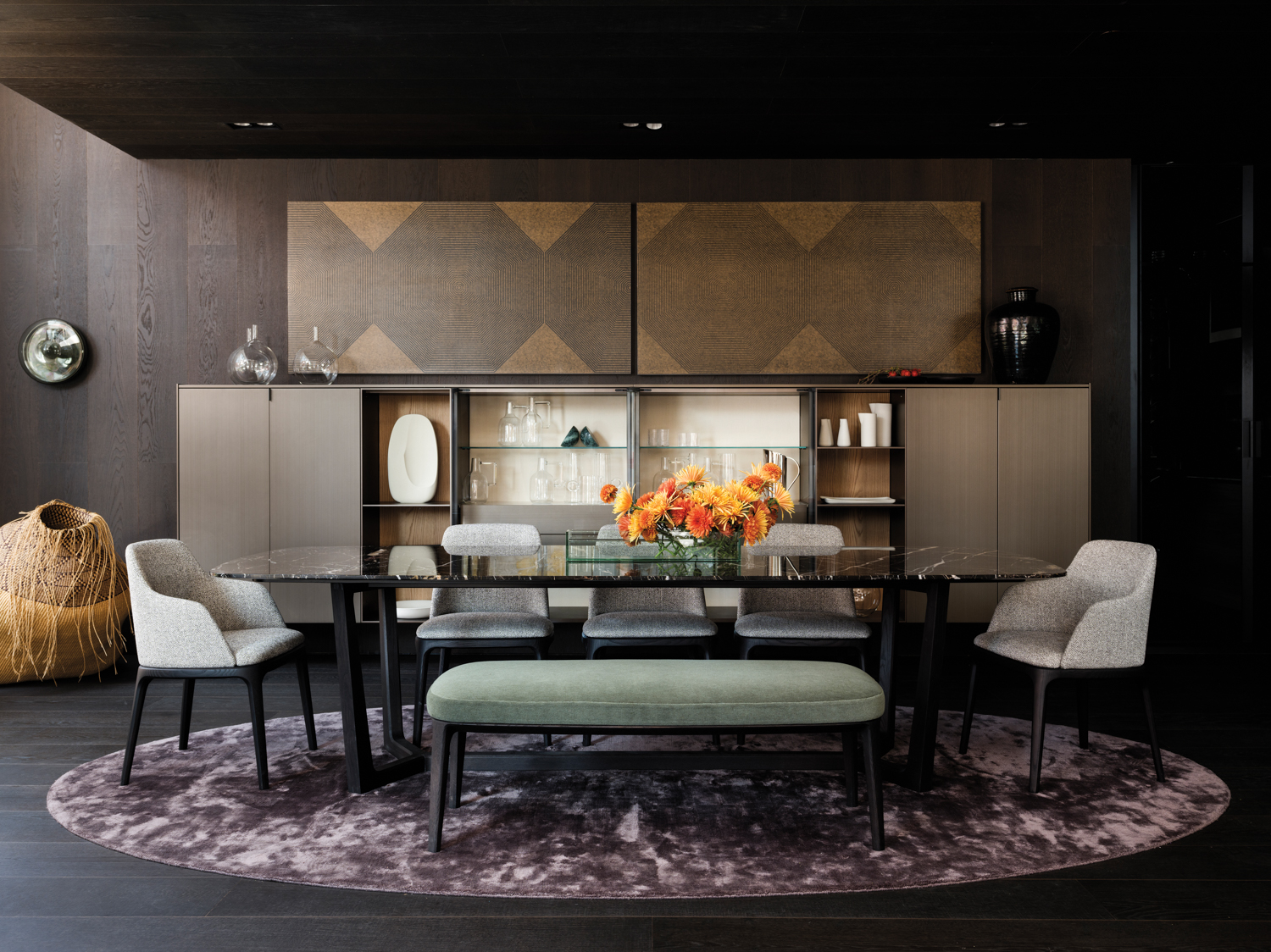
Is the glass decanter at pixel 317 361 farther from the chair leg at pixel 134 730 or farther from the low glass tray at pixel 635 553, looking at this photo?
the low glass tray at pixel 635 553

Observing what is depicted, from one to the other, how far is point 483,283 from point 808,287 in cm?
197

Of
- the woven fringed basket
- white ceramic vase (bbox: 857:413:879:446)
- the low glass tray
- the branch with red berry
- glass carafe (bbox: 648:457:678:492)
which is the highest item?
the branch with red berry

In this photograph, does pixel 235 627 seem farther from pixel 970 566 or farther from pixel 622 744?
pixel 970 566

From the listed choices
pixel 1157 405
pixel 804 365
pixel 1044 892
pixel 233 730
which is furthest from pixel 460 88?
pixel 1157 405

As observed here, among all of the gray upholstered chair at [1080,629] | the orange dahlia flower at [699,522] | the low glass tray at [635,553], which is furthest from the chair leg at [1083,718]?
the orange dahlia flower at [699,522]

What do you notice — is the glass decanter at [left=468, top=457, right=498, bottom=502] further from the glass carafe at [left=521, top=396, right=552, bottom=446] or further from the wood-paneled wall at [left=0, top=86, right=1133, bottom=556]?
the wood-paneled wall at [left=0, top=86, right=1133, bottom=556]

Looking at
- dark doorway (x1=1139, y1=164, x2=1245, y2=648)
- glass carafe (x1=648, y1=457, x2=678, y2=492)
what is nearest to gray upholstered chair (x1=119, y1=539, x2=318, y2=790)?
glass carafe (x1=648, y1=457, x2=678, y2=492)

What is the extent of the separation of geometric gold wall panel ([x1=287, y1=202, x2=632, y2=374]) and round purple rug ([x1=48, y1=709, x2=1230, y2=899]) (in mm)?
2520

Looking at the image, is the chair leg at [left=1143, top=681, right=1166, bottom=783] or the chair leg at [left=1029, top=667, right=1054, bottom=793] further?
the chair leg at [left=1143, top=681, right=1166, bottom=783]

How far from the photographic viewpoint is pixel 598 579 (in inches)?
101

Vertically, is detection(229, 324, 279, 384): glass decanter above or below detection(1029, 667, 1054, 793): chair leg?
above

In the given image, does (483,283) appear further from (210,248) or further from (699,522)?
(699,522)

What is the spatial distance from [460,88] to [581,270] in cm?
132

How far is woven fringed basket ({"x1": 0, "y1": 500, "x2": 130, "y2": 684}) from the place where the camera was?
4.36 meters
